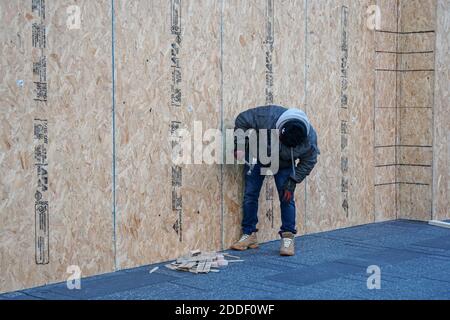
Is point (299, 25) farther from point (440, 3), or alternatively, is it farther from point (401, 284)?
point (401, 284)

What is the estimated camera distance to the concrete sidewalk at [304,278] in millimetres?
5277

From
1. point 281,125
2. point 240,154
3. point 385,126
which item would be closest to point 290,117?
point 281,125

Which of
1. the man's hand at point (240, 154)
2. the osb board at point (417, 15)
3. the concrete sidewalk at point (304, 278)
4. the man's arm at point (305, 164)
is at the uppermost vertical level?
the osb board at point (417, 15)

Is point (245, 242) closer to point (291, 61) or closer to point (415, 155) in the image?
point (291, 61)

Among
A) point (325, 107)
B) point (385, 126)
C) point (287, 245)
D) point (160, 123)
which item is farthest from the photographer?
point (385, 126)

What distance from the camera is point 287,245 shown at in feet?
22.0

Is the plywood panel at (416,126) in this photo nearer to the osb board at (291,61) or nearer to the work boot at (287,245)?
the osb board at (291,61)

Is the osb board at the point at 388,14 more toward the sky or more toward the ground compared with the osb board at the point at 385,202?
more toward the sky

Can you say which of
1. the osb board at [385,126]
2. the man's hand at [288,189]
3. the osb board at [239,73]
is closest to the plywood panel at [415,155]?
the osb board at [385,126]

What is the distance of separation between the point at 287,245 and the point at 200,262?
0.93 meters

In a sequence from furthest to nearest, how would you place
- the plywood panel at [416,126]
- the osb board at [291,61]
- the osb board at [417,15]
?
the plywood panel at [416,126] → the osb board at [417,15] → the osb board at [291,61]

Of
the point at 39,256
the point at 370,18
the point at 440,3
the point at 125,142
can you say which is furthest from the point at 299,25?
the point at 39,256

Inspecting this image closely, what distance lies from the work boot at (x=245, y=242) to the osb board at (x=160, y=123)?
180 millimetres
